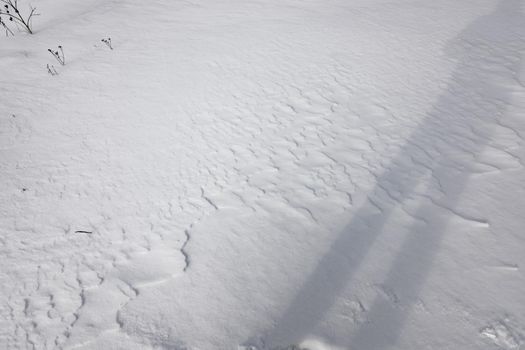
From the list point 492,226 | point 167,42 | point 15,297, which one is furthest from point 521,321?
point 167,42

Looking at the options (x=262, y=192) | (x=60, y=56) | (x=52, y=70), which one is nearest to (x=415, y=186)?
(x=262, y=192)

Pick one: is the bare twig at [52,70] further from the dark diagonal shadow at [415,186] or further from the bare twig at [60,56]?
the dark diagonal shadow at [415,186]

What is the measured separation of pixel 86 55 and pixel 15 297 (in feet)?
13.8

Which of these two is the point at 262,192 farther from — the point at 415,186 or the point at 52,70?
the point at 52,70

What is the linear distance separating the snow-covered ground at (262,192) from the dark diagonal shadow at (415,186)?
2 cm

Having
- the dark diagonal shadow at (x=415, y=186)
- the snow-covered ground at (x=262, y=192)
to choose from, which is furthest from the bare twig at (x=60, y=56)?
the dark diagonal shadow at (x=415, y=186)

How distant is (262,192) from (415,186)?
151 centimetres

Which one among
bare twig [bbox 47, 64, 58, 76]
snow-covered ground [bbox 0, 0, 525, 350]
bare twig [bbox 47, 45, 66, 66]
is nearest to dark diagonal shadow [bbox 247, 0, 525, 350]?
snow-covered ground [bbox 0, 0, 525, 350]

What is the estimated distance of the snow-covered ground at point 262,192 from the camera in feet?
7.74

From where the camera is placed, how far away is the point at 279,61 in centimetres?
548

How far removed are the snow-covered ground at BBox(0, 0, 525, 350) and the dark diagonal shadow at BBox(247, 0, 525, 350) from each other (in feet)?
0.06

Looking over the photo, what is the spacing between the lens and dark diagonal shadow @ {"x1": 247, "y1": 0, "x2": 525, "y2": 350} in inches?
92.8

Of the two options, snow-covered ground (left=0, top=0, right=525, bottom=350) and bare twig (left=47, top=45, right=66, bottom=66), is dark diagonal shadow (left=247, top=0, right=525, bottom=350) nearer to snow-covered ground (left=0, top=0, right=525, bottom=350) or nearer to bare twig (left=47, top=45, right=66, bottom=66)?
snow-covered ground (left=0, top=0, right=525, bottom=350)

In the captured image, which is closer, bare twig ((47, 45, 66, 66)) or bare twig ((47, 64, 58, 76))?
bare twig ((47, 64, 58, 76))
